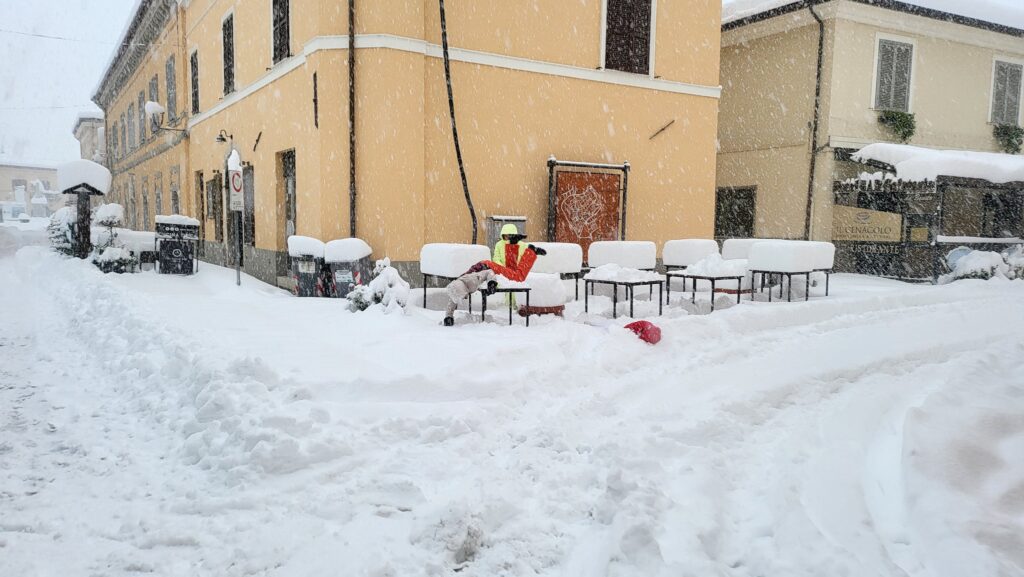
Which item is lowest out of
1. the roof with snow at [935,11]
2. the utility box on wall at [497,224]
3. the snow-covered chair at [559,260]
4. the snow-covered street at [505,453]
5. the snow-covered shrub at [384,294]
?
the snow-covered street at [505,453]

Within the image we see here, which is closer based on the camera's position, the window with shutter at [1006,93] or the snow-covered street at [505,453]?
the snow-covered street at [505,453]

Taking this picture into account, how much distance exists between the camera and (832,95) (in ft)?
53.6

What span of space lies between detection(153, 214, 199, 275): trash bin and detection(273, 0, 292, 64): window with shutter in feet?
14.1

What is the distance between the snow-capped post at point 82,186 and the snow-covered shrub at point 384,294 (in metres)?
10.4

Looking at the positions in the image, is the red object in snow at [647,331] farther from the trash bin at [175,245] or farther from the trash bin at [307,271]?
the trash bin at [175,245]

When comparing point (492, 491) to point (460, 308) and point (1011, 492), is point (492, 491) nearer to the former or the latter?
point (1011, 492)

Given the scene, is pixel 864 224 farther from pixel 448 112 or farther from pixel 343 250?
pixel 343 250

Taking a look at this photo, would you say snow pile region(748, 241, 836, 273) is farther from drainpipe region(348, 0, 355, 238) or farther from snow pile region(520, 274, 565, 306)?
drainpipe region(348, 0, 355, 238)

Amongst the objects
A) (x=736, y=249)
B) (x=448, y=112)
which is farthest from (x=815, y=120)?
(x=448, y=112)

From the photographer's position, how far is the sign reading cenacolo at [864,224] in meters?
17.0

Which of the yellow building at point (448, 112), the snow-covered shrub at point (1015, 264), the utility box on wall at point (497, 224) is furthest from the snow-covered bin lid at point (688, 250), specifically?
the snow-covered shrub at point (1015, 264)

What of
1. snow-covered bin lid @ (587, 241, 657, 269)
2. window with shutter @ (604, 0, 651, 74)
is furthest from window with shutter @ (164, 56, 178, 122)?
snow-covered bin lid @ (587, 241, 657, 269)

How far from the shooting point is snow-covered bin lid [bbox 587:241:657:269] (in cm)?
1062

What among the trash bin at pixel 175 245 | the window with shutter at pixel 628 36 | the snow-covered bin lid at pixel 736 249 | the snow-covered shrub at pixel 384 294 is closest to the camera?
the snow-covered shrub at pixel 384 294
